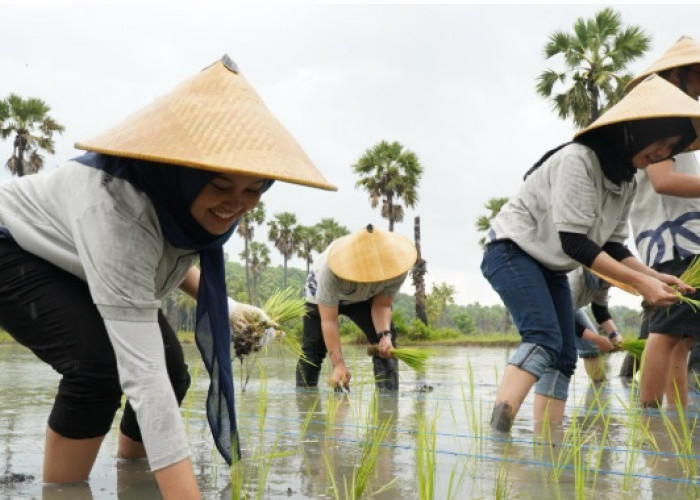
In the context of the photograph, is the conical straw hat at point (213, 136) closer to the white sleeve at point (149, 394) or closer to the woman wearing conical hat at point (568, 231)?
the white sleeve at point (149, 394)

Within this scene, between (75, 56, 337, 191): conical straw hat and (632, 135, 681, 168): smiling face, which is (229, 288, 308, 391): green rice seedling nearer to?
(75, 56, 337, 191): conical straw hat

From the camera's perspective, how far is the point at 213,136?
73.2 inches

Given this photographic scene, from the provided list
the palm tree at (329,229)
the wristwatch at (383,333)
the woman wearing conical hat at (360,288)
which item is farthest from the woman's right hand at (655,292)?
the palm tree at (329,229)

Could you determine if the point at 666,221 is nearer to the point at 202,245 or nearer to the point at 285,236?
the point at 202,245

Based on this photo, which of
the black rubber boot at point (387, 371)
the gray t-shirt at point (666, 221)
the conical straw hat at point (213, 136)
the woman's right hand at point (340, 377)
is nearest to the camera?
the conical straw hat at point (213, 136)

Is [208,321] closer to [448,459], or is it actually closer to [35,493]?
[35,493]

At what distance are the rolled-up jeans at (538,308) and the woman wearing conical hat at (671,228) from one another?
544 millimetres

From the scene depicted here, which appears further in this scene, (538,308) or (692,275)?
(692,275)

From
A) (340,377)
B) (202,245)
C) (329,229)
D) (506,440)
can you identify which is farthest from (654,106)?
(329,229)

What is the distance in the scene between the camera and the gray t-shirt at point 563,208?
3266 mm

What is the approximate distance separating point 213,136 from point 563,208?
1.84 meters

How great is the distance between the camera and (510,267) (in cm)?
353

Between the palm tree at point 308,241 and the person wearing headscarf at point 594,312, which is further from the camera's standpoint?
the palm tree at point 308,241

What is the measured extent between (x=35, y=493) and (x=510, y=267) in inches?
82.3
